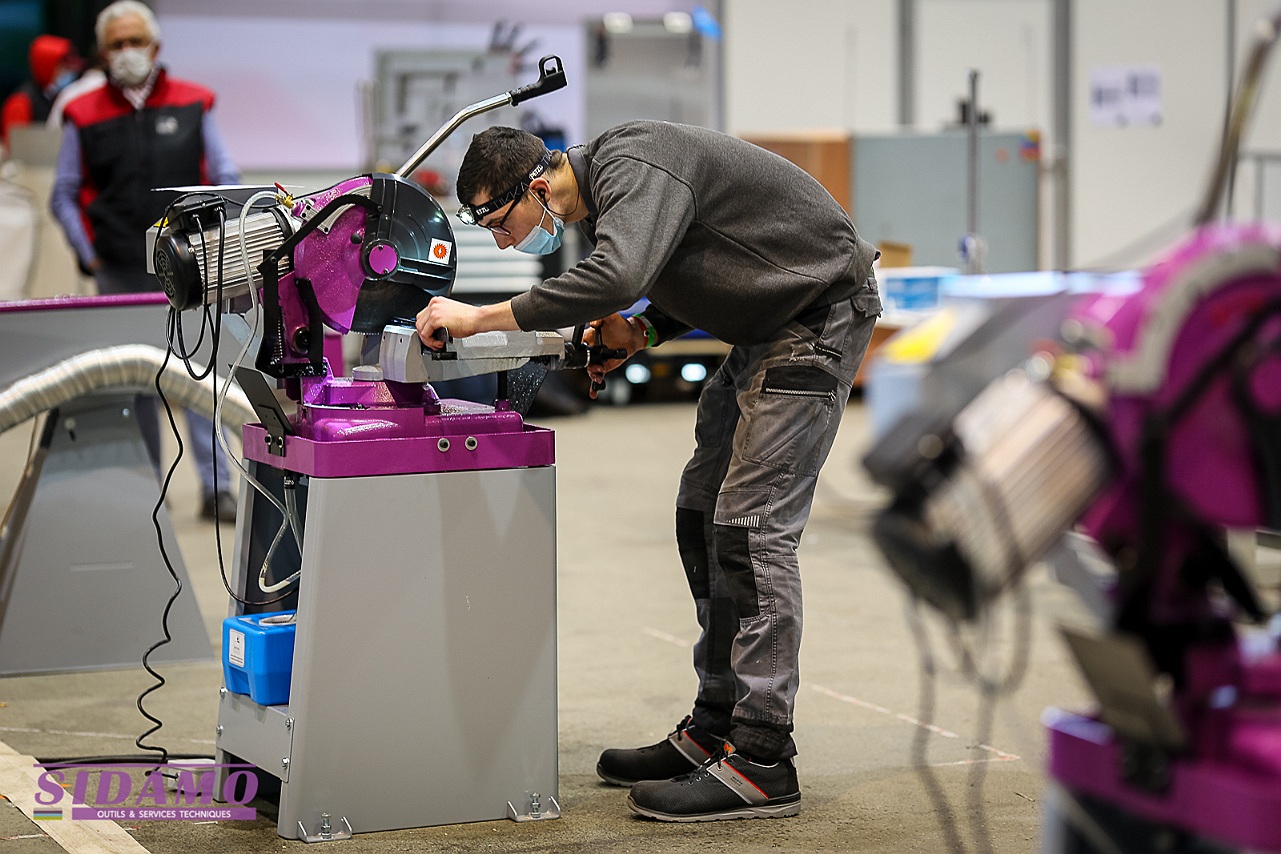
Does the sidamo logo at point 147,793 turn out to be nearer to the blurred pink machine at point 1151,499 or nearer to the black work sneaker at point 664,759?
the black work sneaker at point 664,759

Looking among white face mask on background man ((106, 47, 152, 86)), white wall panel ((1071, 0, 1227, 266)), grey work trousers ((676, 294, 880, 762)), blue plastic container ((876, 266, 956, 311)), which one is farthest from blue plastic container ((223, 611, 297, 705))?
white wall panel ((1071, 0, 1227, 266))

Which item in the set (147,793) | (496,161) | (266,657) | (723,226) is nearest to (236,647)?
(266,657)

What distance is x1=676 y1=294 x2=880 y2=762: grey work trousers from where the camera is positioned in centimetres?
275

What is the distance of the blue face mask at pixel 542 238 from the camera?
9.09ft

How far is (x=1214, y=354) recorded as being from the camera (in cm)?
146

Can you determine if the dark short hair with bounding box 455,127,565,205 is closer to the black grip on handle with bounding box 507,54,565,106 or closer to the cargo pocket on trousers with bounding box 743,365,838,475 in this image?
the black grip on handle with bounding box 507,54,565,106

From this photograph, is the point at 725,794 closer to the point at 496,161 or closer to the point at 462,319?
the point at 462,319

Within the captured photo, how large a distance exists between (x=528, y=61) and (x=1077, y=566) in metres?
8.93

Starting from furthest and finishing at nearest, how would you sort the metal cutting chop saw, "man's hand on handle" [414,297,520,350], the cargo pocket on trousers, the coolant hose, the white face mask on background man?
the white face mask on background man < the coolant hose < the cargo pocket on trousers < the metal cutting chop saw < "man's hand on handle" [414,297,520,350]

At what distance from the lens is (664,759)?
302 cm

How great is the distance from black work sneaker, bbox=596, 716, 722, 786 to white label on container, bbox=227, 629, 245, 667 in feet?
2.41

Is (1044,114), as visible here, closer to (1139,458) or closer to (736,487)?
(736,487)

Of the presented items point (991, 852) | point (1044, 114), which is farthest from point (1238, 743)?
point (1044, 114)

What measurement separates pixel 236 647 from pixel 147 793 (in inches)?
13.8
